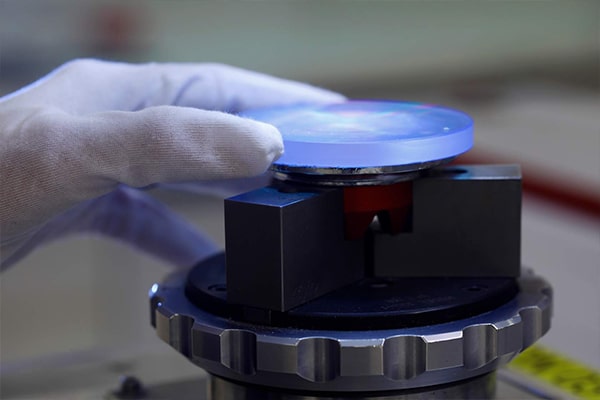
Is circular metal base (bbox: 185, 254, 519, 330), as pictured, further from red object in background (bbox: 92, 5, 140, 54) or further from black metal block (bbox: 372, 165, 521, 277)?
red object in background (bbox: 92, 5, 140, 54)

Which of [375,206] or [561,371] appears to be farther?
[561,371]

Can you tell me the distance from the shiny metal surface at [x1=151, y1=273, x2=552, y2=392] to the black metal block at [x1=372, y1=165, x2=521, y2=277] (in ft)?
0.14

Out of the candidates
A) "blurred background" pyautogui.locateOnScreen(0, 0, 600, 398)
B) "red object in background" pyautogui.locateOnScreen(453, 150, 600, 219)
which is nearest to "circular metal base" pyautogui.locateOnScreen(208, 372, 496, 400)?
"blurred background" pyautogui.locateOnScreen(0, 0, 600, 398)

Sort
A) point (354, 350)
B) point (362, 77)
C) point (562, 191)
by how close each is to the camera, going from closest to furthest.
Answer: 1. point (354, 350)
2. point (562, 191)
3. point (362, 77)

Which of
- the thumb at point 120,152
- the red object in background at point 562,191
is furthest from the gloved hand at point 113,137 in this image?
the red object in background at point 562,191

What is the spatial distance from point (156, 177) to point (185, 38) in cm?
162

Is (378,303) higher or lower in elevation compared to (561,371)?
higher

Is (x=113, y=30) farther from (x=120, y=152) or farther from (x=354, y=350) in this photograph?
(x=354, y=350)

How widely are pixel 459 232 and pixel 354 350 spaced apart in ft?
0.45

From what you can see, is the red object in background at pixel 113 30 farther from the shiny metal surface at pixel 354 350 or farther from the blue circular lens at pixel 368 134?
the shiny metal surface at pixel 354 350

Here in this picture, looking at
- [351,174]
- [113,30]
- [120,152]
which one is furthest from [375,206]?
[113,30]

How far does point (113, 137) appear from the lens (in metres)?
0.54

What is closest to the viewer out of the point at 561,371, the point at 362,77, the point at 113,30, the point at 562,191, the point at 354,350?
the point at 354,350

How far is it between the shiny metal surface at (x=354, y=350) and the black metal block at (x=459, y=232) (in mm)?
44
